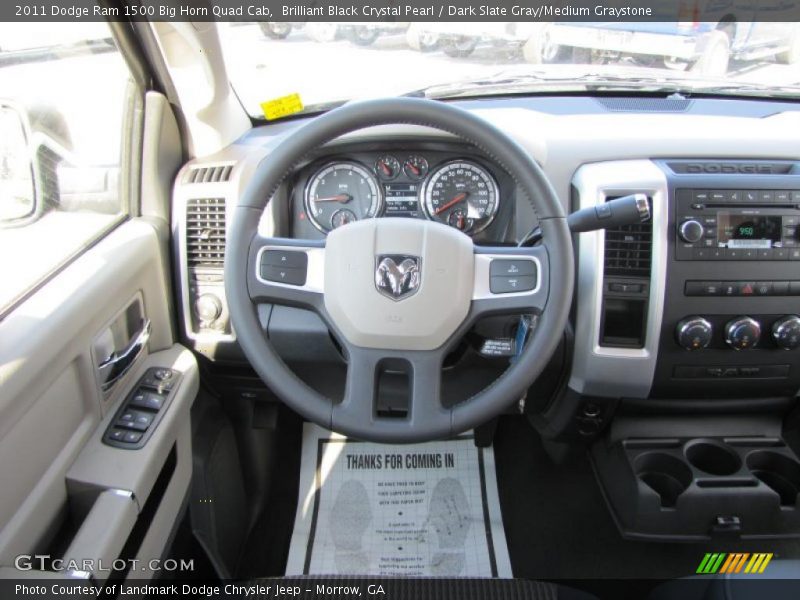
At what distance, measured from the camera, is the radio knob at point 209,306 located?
1.58 metres

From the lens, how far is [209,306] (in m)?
1.58

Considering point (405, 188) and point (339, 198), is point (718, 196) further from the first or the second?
point (339, 198)

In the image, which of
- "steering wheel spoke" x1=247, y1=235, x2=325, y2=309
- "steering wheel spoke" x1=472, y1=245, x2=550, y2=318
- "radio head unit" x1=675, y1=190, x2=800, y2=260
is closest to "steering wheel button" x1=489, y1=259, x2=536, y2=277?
"steering wheel spoke" x1=472, y1=245, x2=550, y2=318

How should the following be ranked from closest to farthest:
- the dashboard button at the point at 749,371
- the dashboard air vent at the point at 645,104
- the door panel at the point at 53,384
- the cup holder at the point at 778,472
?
the door panel at the point at 53,384 → the dashboard button at the point at 749,371 → the cup holder at the point at 778,472 → the dashboard air vent at the point at 645,104

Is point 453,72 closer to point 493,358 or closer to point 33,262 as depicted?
point 493,358

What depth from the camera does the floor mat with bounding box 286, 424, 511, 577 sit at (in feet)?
5.76

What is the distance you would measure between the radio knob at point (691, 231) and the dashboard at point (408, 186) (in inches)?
15.6

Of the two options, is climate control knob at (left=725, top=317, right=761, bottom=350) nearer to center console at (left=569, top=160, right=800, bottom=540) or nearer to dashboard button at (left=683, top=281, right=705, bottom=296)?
center console at (left=569, top=160, right=800, bottom=540)

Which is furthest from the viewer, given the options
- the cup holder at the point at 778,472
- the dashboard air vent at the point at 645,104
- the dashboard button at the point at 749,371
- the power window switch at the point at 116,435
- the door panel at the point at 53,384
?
the dashboard air vent at the point at 645,104

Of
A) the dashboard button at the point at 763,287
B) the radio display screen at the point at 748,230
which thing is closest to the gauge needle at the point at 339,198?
the radio display screen at the point at 748,230

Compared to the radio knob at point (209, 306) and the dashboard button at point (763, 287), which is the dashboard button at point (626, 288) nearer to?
the dashboard button at point (763, 287)

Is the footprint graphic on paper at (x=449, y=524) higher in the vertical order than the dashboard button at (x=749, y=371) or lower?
lower

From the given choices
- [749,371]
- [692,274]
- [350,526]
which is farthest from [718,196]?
[350,526]

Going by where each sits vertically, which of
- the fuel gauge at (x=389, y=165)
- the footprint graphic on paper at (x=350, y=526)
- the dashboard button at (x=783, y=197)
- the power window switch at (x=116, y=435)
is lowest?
the footprint graphic on paper at (x=350, y=526)
